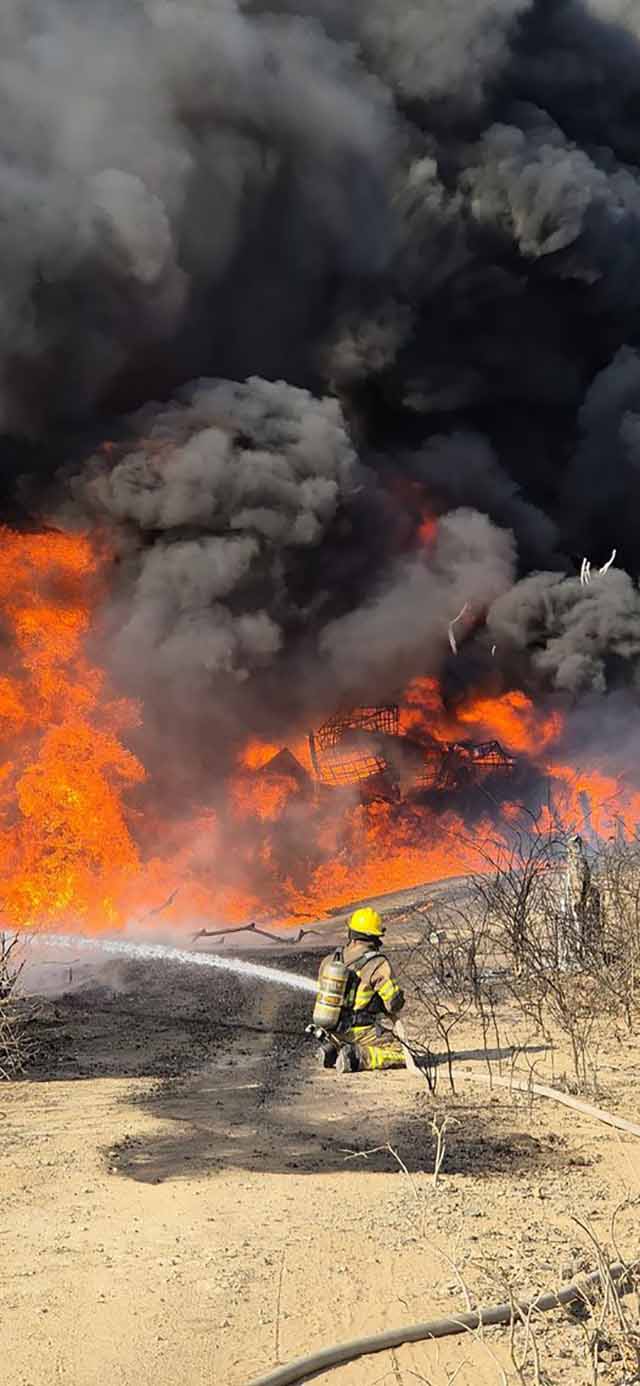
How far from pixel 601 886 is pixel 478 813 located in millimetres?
15725

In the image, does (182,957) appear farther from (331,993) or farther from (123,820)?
(123,820)

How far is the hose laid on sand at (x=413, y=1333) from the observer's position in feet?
11.5

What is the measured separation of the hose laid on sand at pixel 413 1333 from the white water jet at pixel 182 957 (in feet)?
28.5

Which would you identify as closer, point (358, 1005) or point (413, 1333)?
point (413, 1333)

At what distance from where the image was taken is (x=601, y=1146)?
20.5 feet

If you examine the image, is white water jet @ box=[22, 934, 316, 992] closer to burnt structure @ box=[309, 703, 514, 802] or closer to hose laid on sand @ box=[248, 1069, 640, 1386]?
hose laid on sand @ box=[248, 1069, 640, 1386]

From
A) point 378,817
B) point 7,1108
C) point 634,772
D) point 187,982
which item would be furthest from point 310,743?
point 7,1108

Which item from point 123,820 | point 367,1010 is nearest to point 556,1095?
point 367,1010

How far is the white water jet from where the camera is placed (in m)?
13.1

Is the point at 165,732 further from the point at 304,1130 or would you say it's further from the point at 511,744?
the point at 304,1130

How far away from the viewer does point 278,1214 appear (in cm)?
506

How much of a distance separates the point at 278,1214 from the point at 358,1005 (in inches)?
132

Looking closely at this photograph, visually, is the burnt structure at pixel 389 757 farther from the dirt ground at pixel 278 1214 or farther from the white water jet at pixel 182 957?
the dirt ground at pixel 278 1214

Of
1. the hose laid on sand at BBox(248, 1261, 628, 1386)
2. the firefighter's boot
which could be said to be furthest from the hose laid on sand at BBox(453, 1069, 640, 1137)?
the hose laid on sand at BBox(248, 1261, 628, 1386)
